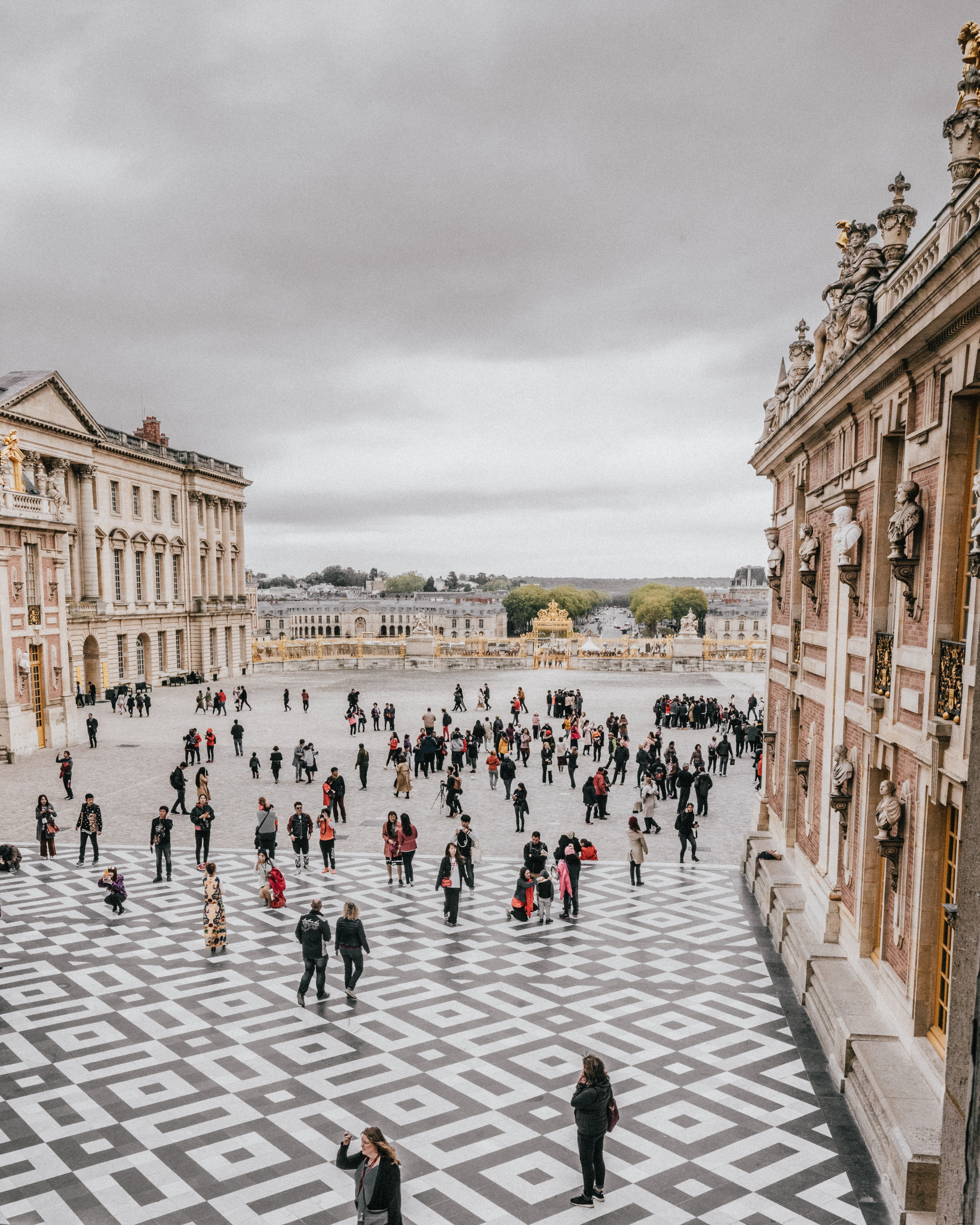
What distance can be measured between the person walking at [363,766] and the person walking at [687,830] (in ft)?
32.1

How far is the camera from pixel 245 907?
53.0 feet

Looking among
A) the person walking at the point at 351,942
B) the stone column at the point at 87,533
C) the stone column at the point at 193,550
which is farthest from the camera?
the stone column at the point at 193,550

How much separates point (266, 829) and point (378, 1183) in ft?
37.1

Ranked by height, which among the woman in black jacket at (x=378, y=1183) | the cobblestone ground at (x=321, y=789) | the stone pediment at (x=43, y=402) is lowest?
the cobblestone ground at (x=321, y=789)

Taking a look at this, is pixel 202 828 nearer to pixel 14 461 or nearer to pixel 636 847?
pixel 636 847

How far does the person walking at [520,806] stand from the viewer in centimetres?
2112

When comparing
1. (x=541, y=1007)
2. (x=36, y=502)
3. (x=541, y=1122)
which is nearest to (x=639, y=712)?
(x=36, y=502)

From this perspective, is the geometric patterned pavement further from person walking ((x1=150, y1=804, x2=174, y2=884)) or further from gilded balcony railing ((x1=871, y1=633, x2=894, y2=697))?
gilded balcony railing ((x1=871, y1=633, x2=894, y2=697))

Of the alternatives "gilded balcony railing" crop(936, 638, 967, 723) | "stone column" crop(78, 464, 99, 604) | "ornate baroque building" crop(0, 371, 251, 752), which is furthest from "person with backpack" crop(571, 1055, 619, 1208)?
"stone column" crop(78, 464, 99, 604)

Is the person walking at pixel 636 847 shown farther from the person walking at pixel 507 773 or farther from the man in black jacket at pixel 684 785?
the person walking at pixel 507 773

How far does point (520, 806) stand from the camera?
69.3ft

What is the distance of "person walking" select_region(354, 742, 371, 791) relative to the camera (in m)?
25.7

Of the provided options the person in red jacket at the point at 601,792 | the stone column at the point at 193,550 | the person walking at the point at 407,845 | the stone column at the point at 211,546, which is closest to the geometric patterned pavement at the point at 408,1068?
the person walking at the point at 407,845

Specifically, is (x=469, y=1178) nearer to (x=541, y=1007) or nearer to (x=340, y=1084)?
(x=340, y=1084)
